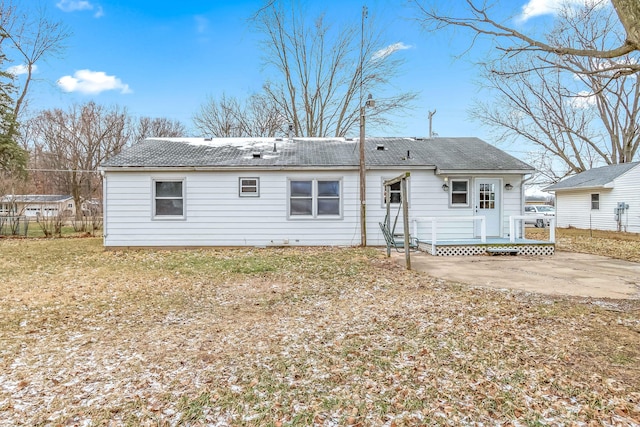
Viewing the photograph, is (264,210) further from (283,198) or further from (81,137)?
(81,137)

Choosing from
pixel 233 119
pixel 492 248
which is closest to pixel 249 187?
pixel 492 248

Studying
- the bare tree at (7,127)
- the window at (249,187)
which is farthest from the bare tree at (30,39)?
the window at (249,187)

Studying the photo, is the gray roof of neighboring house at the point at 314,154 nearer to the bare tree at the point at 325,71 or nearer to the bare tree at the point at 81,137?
the bare tree at the point at 325,71

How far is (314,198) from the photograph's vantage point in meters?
10.9

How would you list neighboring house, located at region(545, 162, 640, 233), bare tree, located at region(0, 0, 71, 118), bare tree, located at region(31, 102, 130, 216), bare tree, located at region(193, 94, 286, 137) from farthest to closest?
bare tree, located at region(31, 102, 130, 216) < bare tree, located at region(193, 94, 286, 137) < bare tree, located at region(0, 0, 71, 118) < neighboring house, located at region(545, 162, 640, 233)

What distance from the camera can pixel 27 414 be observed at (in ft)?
7.57

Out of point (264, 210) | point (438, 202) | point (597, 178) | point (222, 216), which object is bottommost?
point (222, 216)

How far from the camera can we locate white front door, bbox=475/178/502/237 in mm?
10891

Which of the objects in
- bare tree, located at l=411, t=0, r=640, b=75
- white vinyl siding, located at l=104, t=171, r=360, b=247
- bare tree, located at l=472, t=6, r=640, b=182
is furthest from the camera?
bare tree, located at l=472, t=6, r=640, b=182

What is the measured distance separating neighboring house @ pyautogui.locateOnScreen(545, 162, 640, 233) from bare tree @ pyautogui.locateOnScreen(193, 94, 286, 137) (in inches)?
736

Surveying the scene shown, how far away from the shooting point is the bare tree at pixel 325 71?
20422 mm

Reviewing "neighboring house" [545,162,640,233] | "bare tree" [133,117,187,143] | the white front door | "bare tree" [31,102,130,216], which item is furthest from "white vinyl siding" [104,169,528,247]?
"bare tree" [133,117,187,143]

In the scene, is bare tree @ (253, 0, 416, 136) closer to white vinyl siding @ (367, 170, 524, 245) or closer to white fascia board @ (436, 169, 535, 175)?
white vinyl siding @ (367, 170, 524, 245)

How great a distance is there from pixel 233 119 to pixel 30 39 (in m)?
12.3
